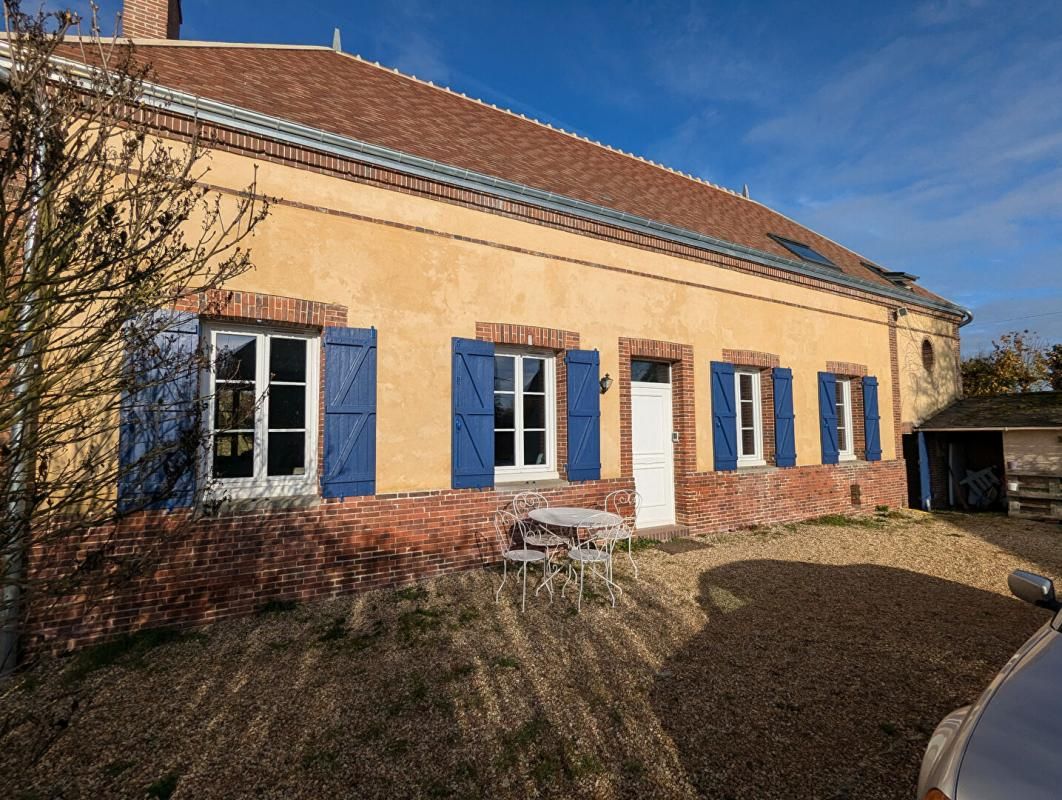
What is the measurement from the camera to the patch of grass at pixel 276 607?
4.49 metres

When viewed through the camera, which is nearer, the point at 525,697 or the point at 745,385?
the point at 525,697

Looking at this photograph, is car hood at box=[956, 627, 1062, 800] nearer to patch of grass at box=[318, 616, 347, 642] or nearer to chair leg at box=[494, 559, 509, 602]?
chair leg at box=[494, 559, 509, 602]

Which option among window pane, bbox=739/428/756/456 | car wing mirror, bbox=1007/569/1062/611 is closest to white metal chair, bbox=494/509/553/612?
car wing mirror, bbox=1007/569/1062/611

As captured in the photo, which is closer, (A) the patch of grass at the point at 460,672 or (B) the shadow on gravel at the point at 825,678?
(B) the shadow on gravel at the point at 825,678

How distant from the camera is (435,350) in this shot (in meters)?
5.53

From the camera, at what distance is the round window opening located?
11438 mm

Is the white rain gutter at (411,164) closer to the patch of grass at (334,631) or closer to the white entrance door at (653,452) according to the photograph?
the white entrance door at (653,452)

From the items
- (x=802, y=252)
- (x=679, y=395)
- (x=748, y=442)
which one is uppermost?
(x=802, y=252)

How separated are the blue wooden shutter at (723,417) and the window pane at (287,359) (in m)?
5.67

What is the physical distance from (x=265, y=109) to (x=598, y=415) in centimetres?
484

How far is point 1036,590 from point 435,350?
482cm

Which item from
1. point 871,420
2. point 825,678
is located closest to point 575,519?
point 825,678

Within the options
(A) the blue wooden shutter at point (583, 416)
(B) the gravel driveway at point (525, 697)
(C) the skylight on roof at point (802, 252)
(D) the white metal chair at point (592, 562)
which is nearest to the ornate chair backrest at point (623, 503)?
(A) the blue wooden shutter at point (583, 416)

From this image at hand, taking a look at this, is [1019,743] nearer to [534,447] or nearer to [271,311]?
[534,447]
